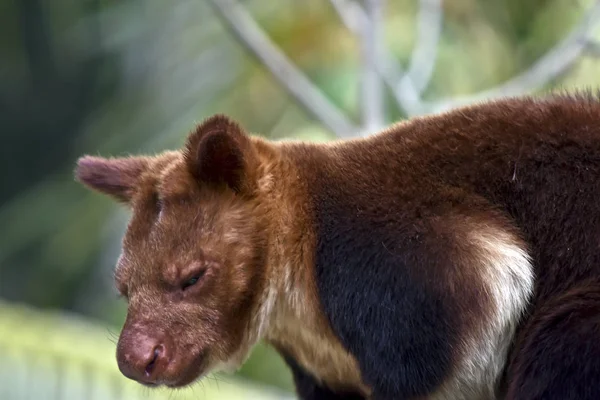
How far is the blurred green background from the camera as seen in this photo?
751 cm

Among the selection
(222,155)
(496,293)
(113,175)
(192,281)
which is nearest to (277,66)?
(113,175)

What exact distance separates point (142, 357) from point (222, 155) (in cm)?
57

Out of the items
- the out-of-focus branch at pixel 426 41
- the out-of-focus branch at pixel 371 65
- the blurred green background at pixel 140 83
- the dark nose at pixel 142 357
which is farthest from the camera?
the blurred green background at pixel 140 83

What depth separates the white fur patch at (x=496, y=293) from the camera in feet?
6.84

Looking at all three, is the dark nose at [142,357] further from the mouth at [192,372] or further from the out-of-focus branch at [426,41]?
the out-of-focus branch at [426,41]

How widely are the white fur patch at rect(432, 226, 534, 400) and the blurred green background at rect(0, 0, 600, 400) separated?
15.0 ft

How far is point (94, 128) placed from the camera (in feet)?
26.8

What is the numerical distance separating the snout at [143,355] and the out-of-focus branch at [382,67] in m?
3.13

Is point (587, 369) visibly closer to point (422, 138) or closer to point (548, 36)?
point (422, 138)

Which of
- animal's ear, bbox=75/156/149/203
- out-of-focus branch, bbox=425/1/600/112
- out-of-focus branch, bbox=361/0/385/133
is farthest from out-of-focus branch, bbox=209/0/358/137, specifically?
animal's ear, bbox=75/156/149/203

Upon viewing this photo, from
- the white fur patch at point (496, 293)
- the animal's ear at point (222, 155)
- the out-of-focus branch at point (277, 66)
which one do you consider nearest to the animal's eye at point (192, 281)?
the animal's ear at point (222, 155)

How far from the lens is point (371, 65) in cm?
490

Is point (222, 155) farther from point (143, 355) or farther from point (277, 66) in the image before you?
point (277, 66)

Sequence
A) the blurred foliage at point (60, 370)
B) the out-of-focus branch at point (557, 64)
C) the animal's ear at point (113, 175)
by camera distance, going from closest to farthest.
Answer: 1. the animal's ear at point (113, 175)
2. the blurred foliage at point (60, 370)
3. the out-of-focus branch at point (557, 64)
